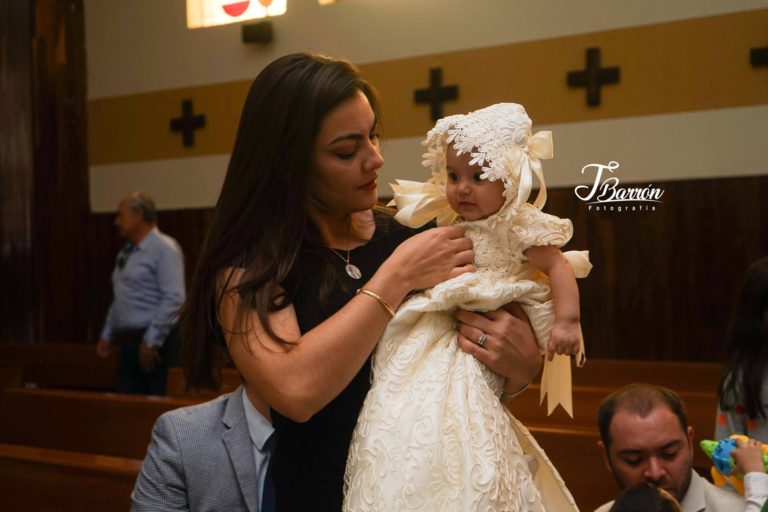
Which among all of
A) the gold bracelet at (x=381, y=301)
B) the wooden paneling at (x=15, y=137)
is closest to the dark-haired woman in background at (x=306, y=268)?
the gold bracelet at (x=381, y=301)

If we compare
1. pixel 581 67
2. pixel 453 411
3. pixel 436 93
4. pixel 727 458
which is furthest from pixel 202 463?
pixel 436 93

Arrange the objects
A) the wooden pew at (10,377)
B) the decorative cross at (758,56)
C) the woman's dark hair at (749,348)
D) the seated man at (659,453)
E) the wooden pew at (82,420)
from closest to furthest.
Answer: the seated man at (659,453) → the woman's dark hair at (749,348) → the wooden pew at (82,420) → the decorative cross at (758,56) → the wooden pew at (10,377)

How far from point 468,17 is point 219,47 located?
2233mm

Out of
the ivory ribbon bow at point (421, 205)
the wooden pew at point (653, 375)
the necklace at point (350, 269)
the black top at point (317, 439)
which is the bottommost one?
→ the wooden pew at point (653, 375)

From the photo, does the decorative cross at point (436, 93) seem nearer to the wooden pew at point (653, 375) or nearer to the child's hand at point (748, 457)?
the wooden pew at point (653, 375)

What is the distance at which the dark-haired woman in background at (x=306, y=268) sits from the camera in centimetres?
188

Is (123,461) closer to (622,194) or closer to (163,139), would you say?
(622,194)

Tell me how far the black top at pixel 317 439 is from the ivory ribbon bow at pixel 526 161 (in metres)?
0.40

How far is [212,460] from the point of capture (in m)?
2.20

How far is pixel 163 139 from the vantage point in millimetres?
8164

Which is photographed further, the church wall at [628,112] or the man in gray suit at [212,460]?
the church wall at [628,112]

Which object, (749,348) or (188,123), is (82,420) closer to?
(749,348)

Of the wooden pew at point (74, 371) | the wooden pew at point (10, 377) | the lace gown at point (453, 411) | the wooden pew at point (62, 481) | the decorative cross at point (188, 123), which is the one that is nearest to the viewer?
the lace gown at point (453, 411)

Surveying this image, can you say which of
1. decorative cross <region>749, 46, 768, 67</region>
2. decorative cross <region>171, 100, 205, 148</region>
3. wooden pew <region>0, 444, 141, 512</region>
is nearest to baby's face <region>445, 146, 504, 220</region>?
wooden pew <region>0, 444, 141, 512</region>
